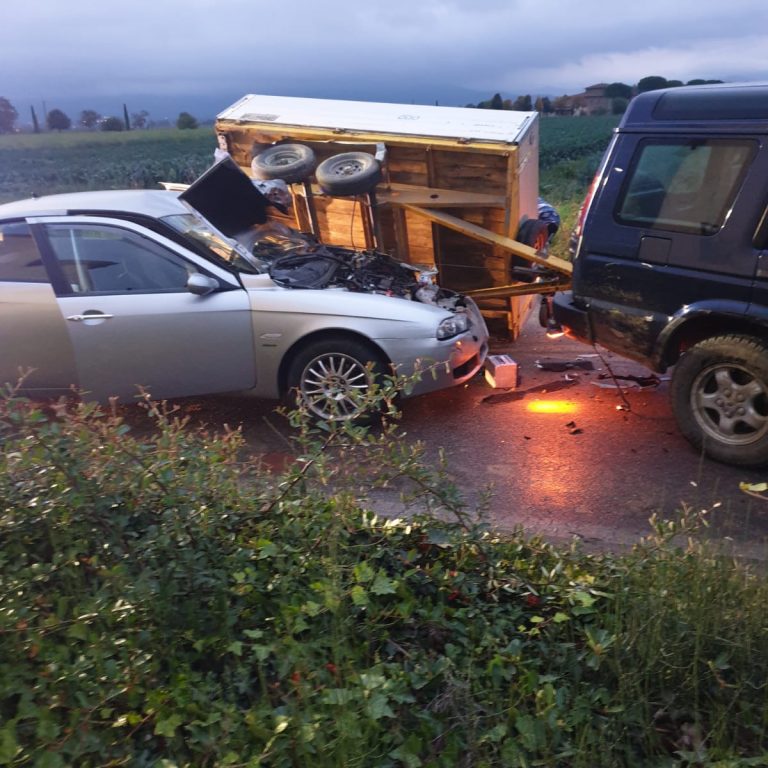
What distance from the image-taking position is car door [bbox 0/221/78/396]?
17.8 feet

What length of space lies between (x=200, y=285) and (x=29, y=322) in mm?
1225

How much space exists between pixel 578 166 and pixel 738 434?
82.6 ft

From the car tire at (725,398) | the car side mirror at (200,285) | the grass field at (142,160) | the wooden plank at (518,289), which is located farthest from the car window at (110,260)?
the grass field at (142,160)

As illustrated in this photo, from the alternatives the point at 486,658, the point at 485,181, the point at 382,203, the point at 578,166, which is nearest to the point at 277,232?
the point at 382,203

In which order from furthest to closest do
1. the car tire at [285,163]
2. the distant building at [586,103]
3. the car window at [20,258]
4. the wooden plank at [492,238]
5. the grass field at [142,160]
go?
the distant building at [586,103]
the grass field at [142,160]
the car tire at [285,163]
the wooden plank at [492,238]
the car window at [20,258]

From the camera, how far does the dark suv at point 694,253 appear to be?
470 centimetres

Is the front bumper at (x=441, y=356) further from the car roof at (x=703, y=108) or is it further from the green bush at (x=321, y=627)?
the green bush at (x=321, y=627)

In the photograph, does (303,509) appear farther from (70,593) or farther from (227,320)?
(227,320)

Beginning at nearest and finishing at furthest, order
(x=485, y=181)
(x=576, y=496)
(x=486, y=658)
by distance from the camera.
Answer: (x=486, y=658), (x=576, y=496), (x=485, y=181)

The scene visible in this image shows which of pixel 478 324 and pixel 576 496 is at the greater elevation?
pixel 478 324

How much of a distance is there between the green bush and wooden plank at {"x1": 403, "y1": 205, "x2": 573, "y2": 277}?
3816 millimetres

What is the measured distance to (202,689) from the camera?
2.63 m

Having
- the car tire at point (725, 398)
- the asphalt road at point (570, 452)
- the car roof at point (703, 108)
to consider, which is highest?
the car roof at point (703, 108)

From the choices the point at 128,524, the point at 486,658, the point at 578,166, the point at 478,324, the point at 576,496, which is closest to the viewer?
the point at 486,658
